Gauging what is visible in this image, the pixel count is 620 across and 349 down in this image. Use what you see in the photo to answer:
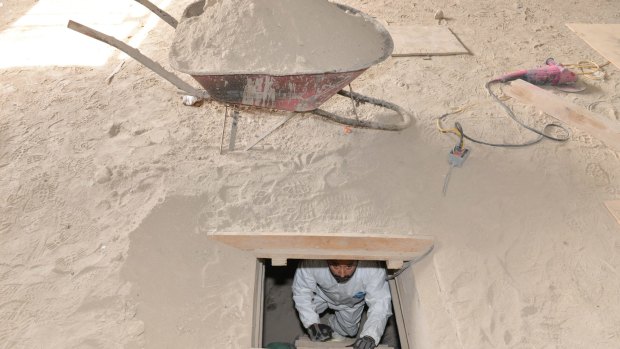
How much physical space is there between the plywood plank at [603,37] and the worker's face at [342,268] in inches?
131

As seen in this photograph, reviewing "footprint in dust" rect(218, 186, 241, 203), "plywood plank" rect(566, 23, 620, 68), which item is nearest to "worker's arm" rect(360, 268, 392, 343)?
Result: "footprint in dust" rect(218, 186, 241, 203)

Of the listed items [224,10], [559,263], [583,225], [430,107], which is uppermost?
[224,10]

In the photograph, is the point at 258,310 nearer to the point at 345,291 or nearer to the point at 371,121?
the point at 345,291

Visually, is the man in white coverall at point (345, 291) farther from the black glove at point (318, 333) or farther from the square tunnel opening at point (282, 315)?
the square tunnel opening at point (282, 315)

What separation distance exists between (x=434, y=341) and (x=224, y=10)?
237 cm

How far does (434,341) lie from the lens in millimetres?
Result: 2371

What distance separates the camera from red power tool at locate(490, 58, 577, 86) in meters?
4.08

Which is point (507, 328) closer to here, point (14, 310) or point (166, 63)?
point (14, 310)

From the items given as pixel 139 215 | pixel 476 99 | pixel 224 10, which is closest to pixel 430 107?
pixel 476 99

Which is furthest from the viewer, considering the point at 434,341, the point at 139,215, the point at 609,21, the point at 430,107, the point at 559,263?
the point at 609,21

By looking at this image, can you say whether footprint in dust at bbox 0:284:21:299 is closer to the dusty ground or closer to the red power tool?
the dusty ground

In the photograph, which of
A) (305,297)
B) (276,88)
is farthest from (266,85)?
(305,297)

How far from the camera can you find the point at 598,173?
3312mm

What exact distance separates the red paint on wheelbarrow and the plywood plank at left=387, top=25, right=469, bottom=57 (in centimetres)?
202
